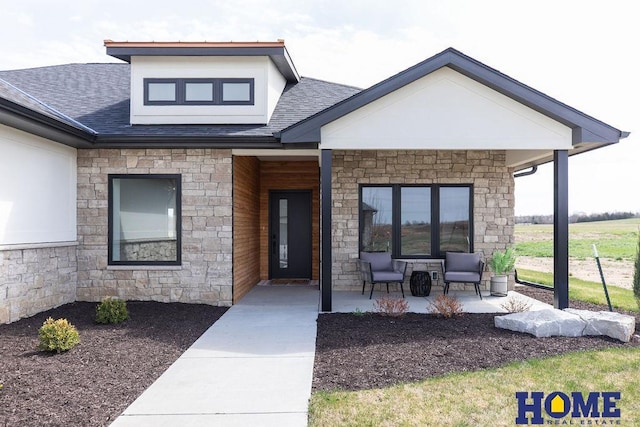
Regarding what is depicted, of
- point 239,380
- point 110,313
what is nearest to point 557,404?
point 239,380

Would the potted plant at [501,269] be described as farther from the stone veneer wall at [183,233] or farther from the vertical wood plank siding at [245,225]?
the stone veneer wall at [183,233]

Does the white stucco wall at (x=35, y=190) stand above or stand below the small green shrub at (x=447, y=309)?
above

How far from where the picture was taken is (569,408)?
376cm

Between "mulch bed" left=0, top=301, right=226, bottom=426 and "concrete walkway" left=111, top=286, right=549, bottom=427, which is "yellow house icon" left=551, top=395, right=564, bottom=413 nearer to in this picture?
"concrete walkway" left=111, top=286, right=549, bottom=427

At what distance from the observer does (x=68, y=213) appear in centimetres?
808

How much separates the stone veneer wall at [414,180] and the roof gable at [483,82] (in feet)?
7.73

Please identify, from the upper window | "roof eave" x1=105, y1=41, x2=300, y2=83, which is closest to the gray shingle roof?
the upper window

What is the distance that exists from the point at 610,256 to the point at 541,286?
1415cm

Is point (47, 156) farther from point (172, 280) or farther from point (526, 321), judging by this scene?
point (526, 321)

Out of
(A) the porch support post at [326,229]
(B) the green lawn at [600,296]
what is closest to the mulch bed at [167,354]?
(A) the porch support post at [326,229]

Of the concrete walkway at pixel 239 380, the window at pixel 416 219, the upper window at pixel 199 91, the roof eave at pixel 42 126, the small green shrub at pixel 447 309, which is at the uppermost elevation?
the upper window at pixel 199 91

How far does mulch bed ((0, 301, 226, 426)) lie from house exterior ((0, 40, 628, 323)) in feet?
3.27

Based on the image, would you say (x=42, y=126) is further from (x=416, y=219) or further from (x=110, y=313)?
(x=416, y=219)

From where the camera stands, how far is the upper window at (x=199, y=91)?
8.91 m
